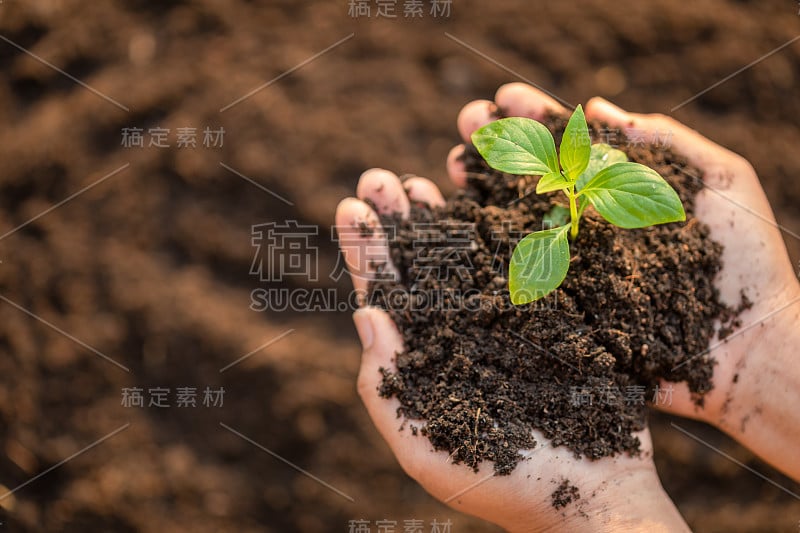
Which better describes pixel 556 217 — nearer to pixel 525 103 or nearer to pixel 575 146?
pixel 575 146

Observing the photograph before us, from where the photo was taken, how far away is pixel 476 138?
167 centimetres

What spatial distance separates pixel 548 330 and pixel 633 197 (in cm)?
46

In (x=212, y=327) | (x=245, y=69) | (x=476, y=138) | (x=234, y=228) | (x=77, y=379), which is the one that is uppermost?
(x=245, y=69)

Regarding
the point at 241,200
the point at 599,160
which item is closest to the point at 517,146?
the point at 599,160

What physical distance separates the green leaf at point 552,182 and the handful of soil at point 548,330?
0.28 meters

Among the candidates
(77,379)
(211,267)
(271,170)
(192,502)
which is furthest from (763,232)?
(77,379)

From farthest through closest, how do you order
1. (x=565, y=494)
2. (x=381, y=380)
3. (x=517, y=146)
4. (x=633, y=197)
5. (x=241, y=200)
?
(x=241, y=200)
(x=381, y=380)
(x=565, y=494)
(x=517, y=146)
(x=633, y=197)

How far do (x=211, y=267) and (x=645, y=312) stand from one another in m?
1.80

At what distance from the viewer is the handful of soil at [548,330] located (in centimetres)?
181

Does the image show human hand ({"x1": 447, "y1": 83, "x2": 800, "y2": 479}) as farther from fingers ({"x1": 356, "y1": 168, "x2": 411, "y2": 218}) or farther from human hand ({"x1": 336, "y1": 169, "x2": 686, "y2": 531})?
fingers ({"x1": 356, "y1": 168, "x2": 411, "y2": 218})

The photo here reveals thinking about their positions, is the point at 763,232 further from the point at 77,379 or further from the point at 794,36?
the point at 77,379

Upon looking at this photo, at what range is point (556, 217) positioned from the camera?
1.93m
